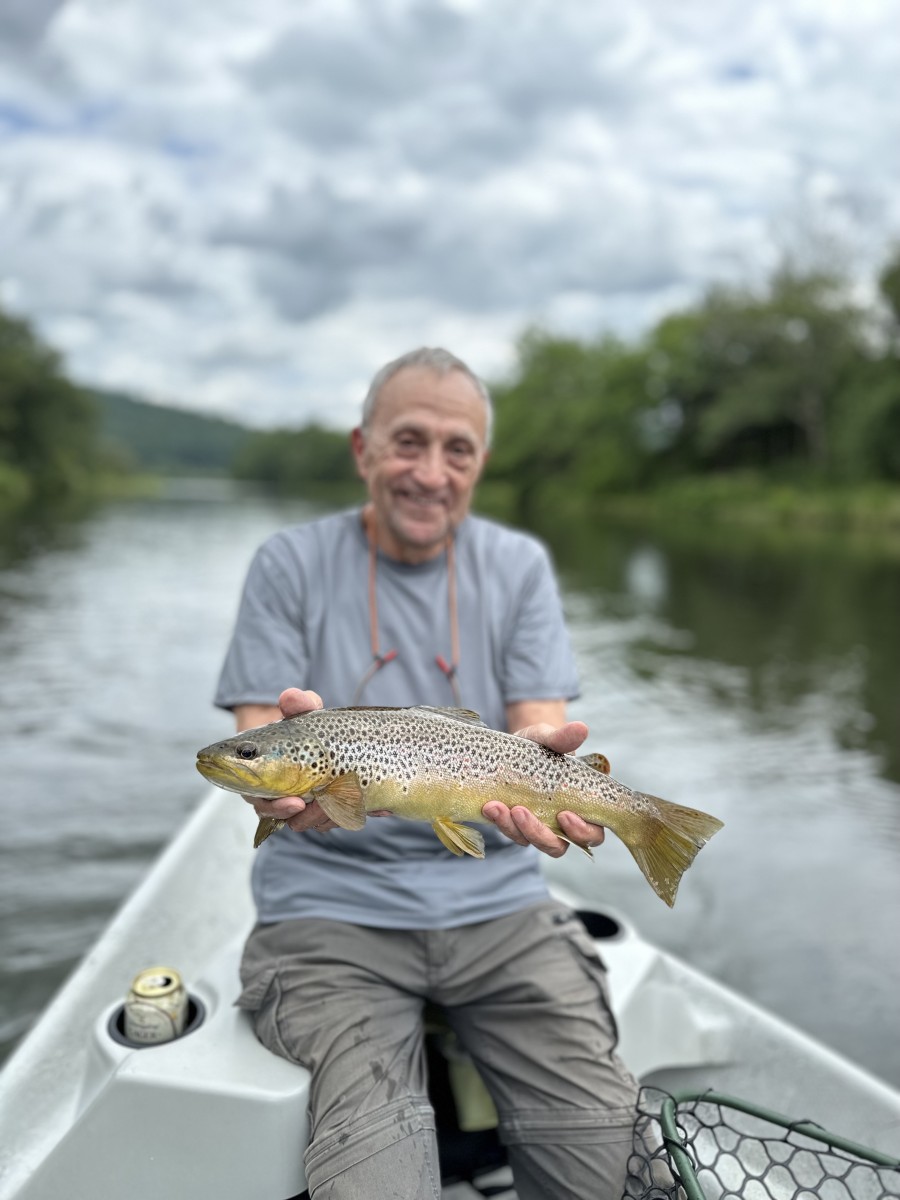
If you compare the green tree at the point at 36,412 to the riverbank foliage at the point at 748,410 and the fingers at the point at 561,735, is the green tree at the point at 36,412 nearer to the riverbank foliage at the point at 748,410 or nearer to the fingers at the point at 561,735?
the riverbank foliage at the point at 748,410

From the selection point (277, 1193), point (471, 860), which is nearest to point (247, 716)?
point (471, 860)

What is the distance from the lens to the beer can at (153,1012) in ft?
9.77

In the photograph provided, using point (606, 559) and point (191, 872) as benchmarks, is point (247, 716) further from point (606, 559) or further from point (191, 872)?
point (606, 559)

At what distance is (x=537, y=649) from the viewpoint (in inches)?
136

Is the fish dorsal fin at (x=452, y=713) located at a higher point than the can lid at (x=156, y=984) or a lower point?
higher

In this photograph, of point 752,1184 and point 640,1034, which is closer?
point 752,1184

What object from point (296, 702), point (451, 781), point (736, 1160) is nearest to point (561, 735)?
point (451, 781)

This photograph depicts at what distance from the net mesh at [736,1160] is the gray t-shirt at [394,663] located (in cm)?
79

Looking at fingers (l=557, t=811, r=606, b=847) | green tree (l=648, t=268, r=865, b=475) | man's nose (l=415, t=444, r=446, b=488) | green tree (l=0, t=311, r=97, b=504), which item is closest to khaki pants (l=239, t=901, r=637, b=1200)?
fingers (l=557, t=811, r=606, b=847)

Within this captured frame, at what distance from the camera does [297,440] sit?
183125mm

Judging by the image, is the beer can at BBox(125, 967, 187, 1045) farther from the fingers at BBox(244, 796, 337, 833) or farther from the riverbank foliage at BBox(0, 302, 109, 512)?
the riverbank foliage at BBox(0, 302, 109, 512)

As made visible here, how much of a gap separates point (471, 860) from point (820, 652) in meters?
15.4

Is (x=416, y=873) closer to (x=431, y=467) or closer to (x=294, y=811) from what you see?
(x=294, y=811)

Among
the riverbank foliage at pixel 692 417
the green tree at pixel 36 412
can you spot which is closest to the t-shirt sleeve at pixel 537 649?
the riverbank foliage at pixel 692 417
